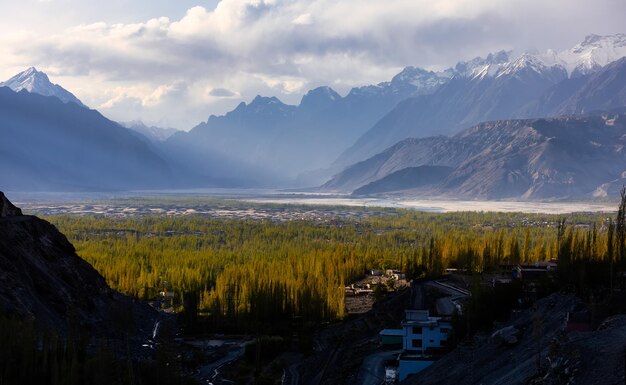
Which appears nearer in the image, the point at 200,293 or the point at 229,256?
the point at 200,293

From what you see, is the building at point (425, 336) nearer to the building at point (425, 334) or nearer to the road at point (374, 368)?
the building at point (425, 334)

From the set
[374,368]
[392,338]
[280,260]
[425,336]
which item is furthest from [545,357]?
[280,260]

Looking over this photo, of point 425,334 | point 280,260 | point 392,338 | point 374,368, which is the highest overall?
point 280,260

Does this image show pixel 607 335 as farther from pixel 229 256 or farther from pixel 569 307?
pixel 229 256

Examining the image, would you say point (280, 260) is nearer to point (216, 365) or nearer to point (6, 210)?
point (6, 210)

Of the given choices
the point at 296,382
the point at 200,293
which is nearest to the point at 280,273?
the point at 200,293

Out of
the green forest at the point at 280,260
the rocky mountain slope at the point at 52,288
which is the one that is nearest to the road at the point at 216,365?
the rocky mountain slope at the point at 52,288

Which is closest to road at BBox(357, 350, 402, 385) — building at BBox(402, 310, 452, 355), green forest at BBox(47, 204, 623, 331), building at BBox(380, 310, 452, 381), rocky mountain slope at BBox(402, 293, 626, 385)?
building at BBox(380, 310, 452, 381)
